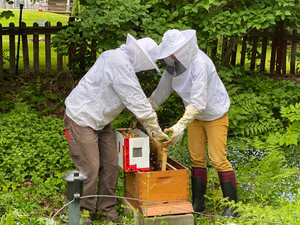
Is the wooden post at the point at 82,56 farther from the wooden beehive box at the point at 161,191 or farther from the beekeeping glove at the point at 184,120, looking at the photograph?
the beekeeping glove at the point at 184,120

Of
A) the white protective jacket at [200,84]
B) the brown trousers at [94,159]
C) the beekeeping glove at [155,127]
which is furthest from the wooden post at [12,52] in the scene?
the beekeeping glove at [155,127]

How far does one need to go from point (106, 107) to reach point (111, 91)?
156 mm

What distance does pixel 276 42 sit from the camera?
27.2 feet

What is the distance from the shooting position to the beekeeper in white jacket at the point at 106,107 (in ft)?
10.6

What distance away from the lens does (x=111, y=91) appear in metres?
3.35

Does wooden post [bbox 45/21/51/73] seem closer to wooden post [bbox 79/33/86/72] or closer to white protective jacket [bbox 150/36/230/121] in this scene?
wooden post [bbox 79/33/86/72]

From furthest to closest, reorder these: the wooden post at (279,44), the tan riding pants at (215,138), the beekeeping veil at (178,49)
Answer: the wooden post at (279,44) → the tan riding pants at (215,138) → the beekeeping veil at (178,49)

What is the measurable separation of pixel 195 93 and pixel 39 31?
5365 mm

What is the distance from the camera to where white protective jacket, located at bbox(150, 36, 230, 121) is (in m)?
3.38

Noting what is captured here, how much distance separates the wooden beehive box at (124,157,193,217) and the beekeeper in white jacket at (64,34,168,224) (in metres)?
0.34

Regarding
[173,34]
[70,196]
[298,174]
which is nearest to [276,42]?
[298,174]

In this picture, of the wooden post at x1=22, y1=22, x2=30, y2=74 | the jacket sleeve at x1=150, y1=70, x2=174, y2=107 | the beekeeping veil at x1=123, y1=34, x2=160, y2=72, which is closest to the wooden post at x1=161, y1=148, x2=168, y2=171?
the jacket sleeve at x1=150, y1=70, x2=174, y2=107

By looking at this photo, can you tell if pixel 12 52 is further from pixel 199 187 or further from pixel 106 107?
pixel 199 187

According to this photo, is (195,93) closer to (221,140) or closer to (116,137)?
(221,140)
